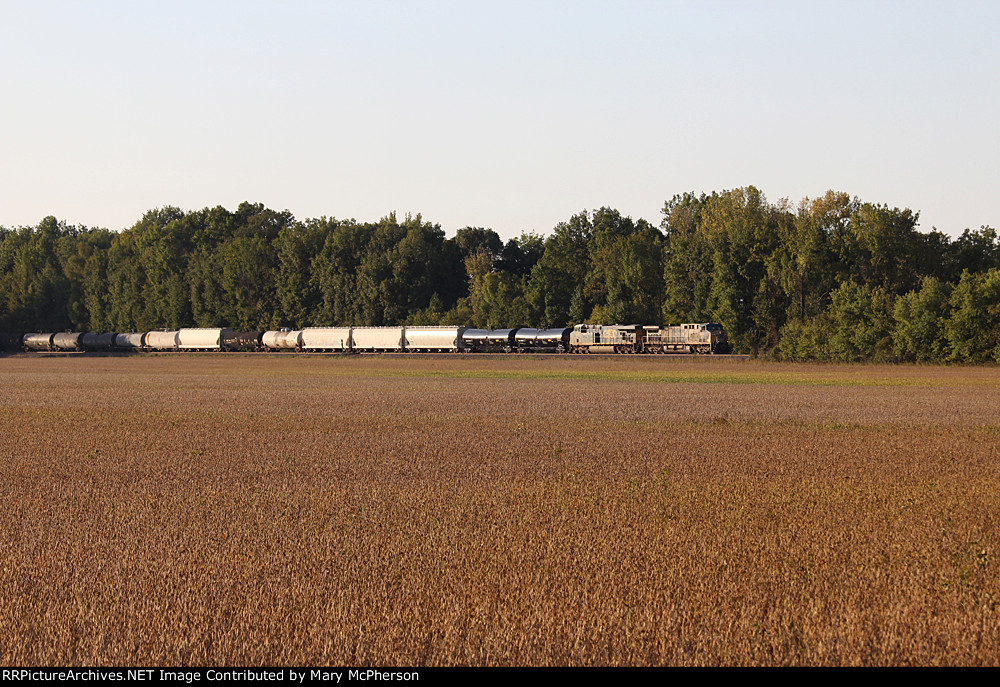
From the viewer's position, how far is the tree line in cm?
8931

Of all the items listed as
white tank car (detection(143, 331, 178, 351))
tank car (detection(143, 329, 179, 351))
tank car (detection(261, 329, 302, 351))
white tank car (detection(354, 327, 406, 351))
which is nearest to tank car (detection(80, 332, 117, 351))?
tank car (detection(143, 329, 179, 351))

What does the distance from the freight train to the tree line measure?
5241mm

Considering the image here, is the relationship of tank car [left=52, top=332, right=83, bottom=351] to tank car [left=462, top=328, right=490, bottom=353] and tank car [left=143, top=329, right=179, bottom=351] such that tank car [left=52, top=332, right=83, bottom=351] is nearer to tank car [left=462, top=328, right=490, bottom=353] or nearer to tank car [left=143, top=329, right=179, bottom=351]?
tank car [left=143, top=329, right=179, bottom=351]

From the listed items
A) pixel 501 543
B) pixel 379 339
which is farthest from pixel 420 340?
pixel 501 543

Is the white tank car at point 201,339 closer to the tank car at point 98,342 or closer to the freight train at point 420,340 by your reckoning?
the freight train at point 420,340

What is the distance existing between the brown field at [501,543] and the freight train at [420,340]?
242 feet

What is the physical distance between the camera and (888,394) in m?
50.4

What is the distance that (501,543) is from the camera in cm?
1441

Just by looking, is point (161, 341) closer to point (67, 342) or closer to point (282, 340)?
point (67, 342)

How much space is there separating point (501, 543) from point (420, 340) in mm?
111446

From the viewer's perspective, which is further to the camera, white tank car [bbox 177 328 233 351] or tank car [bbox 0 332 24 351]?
tank car [bbox 0 332 24 351]

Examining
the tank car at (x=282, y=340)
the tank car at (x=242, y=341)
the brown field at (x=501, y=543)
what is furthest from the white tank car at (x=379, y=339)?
the brown field at (x=501, y=543)

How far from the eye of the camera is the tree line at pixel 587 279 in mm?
89312

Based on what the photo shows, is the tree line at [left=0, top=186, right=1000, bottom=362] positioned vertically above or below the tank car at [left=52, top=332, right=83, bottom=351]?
above
